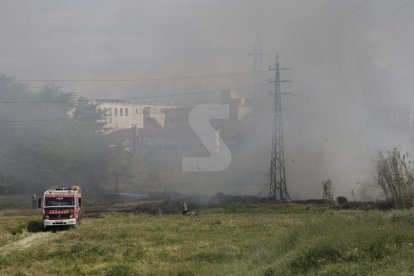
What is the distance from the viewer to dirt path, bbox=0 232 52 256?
2681 centimetres

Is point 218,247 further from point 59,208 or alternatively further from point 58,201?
point 58,201

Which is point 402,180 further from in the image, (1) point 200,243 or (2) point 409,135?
(2) point 409,135

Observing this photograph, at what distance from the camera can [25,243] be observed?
29469 mm

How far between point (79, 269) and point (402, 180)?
80.7 ft

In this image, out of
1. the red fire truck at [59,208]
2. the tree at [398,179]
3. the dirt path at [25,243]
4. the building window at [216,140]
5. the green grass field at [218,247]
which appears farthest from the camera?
the building window at [216,140]

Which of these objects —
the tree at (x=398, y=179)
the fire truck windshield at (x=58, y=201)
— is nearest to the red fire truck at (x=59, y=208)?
the fire truck windshield at (x=58, y=201)

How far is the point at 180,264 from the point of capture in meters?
20.3

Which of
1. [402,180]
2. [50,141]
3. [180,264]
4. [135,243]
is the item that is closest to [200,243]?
[135,243]

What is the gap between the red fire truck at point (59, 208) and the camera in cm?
3475

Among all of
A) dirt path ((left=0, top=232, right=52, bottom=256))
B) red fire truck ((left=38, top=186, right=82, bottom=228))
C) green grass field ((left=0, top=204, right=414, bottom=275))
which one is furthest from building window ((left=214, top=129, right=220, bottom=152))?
dirt path ((left=0, top=232, right=52, bottom=256))

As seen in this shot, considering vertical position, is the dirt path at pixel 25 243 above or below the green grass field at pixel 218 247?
below

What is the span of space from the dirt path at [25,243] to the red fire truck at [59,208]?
3.34ft

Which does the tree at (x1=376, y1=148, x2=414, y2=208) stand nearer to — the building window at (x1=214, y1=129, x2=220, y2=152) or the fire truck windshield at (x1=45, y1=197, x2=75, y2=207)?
the fire truck windshield at (x1=45, y1=197, x2=75, y2=207)

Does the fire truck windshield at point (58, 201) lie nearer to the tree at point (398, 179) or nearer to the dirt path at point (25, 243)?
the dirt path at point (25, 243)
